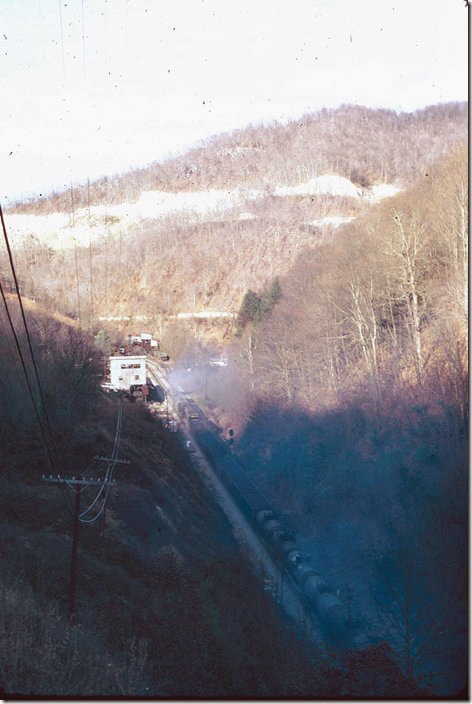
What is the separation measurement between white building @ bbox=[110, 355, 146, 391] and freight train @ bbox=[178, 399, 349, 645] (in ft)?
4.05

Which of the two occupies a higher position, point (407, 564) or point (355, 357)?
point (355, 357)

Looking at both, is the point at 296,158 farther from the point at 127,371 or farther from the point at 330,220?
the point at 127,371

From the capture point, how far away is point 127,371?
611 inches

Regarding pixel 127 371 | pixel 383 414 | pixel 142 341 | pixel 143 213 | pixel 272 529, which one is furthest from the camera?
pixel 143 213

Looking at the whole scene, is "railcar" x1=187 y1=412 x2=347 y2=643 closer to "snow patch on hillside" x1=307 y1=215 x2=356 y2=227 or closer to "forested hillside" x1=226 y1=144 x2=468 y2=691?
"forested hillside" x1=226 y1=144 x2=468 y2=691

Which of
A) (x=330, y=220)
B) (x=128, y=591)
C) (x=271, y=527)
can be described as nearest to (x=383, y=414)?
(x=271, y=527)

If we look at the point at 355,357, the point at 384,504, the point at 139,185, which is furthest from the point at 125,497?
the point at 139,185

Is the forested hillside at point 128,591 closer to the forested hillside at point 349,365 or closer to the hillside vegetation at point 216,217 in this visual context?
the forested hillside at point 349,365

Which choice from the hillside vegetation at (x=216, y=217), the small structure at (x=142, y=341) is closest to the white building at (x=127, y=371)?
the small structure at (x=142, y=341)

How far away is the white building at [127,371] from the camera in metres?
15.2

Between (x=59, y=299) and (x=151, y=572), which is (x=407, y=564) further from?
(x=59, y=299)

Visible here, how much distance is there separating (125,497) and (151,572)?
7.20 ft

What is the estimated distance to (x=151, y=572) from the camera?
798 cm

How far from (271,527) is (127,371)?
19.8 ft
